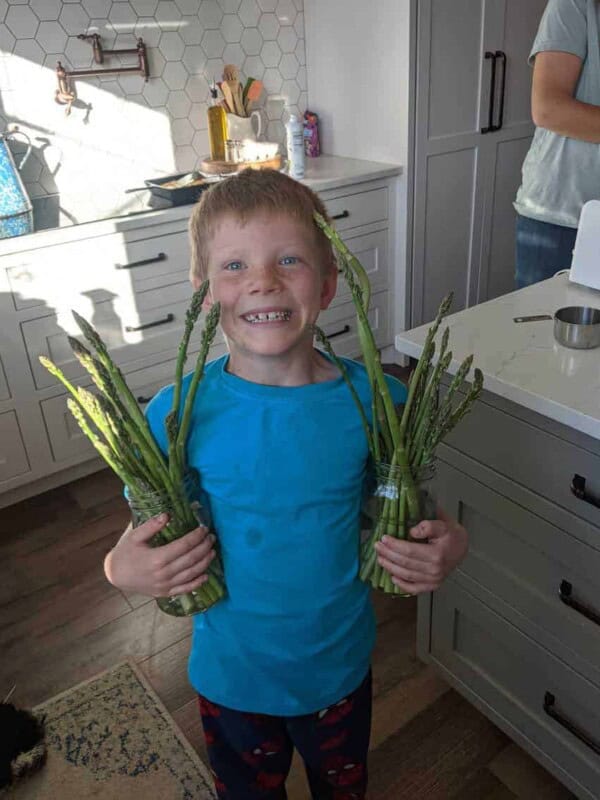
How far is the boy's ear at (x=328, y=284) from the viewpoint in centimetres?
95

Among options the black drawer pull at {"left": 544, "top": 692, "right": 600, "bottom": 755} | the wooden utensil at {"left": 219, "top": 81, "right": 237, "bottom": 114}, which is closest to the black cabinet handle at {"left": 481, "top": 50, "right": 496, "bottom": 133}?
the wooden utensil at {"left": 219, "top": 81, "right": 237, "bottom": 114}

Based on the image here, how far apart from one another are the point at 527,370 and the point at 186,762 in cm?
110

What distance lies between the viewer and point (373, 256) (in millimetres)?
2988

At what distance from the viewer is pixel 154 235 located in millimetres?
2328

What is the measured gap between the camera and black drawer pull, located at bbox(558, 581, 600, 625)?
1.16 meters

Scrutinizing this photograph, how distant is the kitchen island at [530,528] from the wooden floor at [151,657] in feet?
0.32

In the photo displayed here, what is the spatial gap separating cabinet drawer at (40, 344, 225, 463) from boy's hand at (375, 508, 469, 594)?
1752 millimetres

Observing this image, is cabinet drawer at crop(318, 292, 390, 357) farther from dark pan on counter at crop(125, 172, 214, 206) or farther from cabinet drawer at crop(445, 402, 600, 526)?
cabinet drawer at crop(445, 402, 600, 526)

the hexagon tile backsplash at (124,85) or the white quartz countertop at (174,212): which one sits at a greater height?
the hexagon tile backsplash at (124,85)

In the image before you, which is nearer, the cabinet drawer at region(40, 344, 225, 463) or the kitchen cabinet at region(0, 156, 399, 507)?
the kitchen cabinet at region(0, 156, 399, 507)

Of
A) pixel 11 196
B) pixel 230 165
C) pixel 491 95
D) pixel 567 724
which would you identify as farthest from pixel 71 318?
pixel 491 95

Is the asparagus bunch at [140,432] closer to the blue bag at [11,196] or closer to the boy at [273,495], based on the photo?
the boy at [273,495]

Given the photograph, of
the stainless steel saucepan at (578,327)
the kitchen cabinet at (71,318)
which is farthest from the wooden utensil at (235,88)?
the stainless steel saucepan at (578,327)

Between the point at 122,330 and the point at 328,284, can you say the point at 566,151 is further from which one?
the point at 122,330
